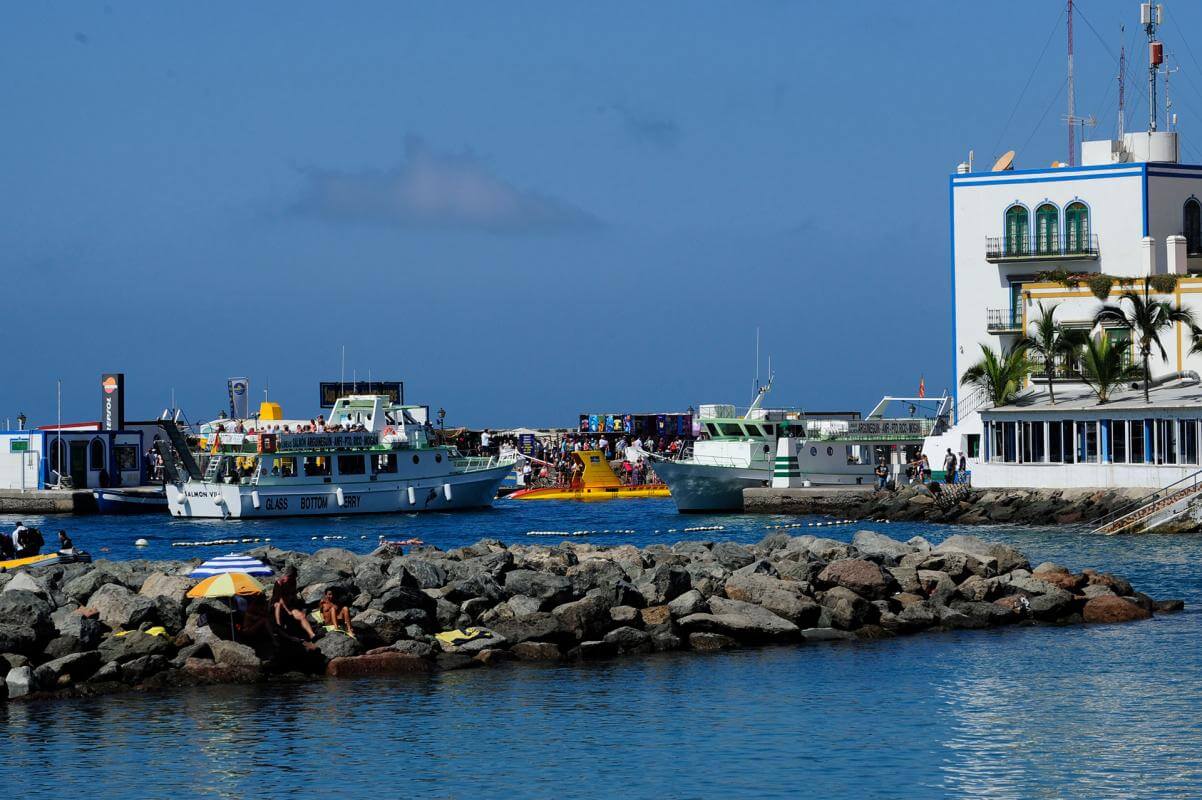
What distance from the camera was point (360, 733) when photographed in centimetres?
2186

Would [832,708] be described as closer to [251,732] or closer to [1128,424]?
[251,732]

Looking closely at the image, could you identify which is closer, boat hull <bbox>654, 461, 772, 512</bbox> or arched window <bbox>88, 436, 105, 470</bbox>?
boat hull <bbox>654, 461, 772, 512</bbox>

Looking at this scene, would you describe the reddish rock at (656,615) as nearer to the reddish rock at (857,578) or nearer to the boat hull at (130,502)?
the reddish rock at (857,578)

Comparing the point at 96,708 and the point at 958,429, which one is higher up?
the point at 958,429

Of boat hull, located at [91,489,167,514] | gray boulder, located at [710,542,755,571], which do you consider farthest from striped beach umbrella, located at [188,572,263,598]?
boat hull, located at [91,489,167,514]

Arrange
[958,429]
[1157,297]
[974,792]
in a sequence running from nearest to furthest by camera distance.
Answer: [974,792], [1157,297], [958,429]

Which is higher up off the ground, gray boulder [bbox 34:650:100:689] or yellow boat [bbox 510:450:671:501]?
yellow boat [bbox 510:450:671:501]

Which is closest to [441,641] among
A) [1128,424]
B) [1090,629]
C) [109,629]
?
[109,629]

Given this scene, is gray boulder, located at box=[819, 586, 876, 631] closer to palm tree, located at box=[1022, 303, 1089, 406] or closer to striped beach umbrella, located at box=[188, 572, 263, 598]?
striped beach umbrella, located at box=[188, 572, 263, 598]

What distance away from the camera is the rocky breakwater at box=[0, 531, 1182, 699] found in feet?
82.4

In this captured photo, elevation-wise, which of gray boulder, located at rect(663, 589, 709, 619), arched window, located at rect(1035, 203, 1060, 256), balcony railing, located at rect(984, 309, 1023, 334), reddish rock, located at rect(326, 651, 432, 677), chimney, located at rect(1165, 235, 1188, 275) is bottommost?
reddish rock, located at rect(326, 651, 432, 677)

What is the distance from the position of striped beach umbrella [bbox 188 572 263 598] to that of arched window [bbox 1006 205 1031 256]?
166 feet

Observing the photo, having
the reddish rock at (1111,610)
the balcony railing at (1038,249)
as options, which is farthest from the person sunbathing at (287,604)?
the balcony railing at (1038,249)

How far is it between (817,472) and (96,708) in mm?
47682
